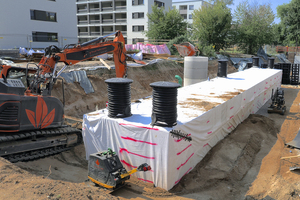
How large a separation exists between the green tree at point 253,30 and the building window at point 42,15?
2819 cm

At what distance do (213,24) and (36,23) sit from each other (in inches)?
1004

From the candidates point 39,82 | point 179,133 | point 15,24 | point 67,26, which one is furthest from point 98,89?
point 67,26

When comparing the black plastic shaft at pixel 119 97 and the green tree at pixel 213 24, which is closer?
the black plastic shaft at pixel 119 97

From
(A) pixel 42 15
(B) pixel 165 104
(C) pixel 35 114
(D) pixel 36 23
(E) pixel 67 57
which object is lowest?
(C) pixel 35 114

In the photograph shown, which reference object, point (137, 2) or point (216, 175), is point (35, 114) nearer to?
point (216, 175)

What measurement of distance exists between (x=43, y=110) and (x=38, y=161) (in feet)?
5.97

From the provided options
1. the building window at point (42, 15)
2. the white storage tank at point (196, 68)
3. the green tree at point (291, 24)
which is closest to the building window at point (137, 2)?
the building window at point (42, 15)

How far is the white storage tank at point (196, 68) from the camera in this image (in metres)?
15.9

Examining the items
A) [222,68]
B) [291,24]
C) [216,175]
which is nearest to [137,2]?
[291,24]

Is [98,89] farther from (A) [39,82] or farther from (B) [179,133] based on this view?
(B) [179,133]

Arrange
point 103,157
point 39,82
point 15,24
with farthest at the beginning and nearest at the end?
point 15,24 → point 39,82 → point 103,157

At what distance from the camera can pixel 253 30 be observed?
3841 centimetres

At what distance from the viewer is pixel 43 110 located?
8.49 m

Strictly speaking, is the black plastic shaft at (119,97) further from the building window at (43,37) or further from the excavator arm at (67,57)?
the building window at (43,37)
